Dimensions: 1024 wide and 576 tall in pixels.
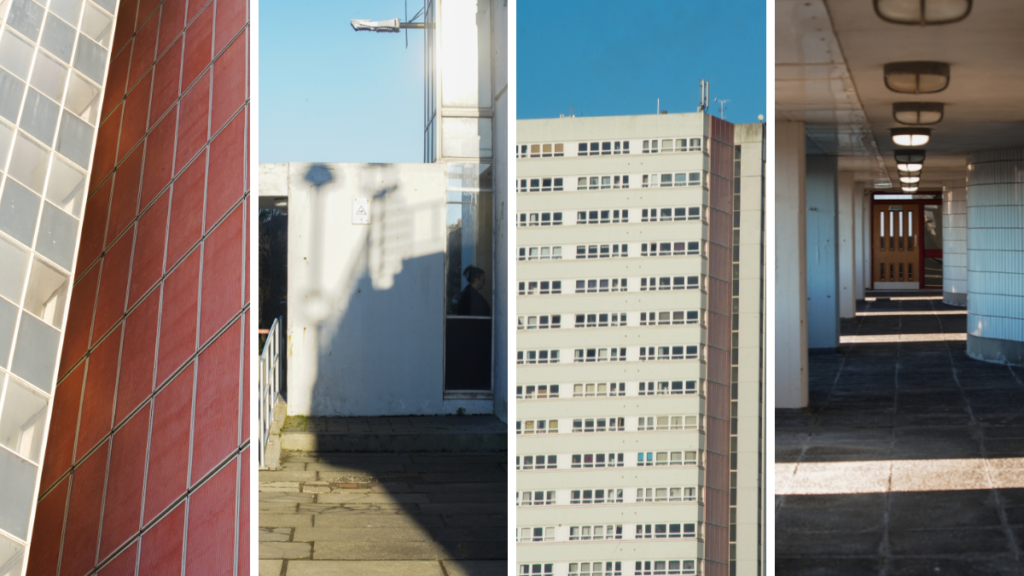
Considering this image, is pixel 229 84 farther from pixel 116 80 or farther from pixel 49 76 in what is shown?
pixel 116 80

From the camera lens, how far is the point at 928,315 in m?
21.2

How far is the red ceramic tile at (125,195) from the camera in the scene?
16.8 ft

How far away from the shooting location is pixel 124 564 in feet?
14.1

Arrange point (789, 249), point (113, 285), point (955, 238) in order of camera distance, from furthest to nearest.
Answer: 1. point (955, 238)
2. point (789, 249)
3. point (113, 285)

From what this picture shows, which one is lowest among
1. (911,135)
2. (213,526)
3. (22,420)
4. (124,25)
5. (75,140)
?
(213,526)

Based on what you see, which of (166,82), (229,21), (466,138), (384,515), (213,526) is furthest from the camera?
(466,138)

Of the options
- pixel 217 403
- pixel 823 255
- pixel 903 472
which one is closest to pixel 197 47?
pixel 217 403

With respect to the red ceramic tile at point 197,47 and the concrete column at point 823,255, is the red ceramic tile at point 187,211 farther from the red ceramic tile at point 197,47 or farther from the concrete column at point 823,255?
the concrete column at point 823,255

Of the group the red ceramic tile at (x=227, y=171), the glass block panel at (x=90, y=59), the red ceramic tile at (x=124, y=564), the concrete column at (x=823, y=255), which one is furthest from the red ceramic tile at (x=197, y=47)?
the concrete column at (x=823, y=255)

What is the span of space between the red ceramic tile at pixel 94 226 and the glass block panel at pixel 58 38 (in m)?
0.80

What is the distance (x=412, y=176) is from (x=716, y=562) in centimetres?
708

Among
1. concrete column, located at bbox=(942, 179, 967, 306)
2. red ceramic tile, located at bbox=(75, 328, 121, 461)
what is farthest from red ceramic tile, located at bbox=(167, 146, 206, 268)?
concrete column, located at bbox=(942, 179, 967, 306)

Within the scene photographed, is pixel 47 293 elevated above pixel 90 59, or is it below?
below

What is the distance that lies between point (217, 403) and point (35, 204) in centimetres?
133
